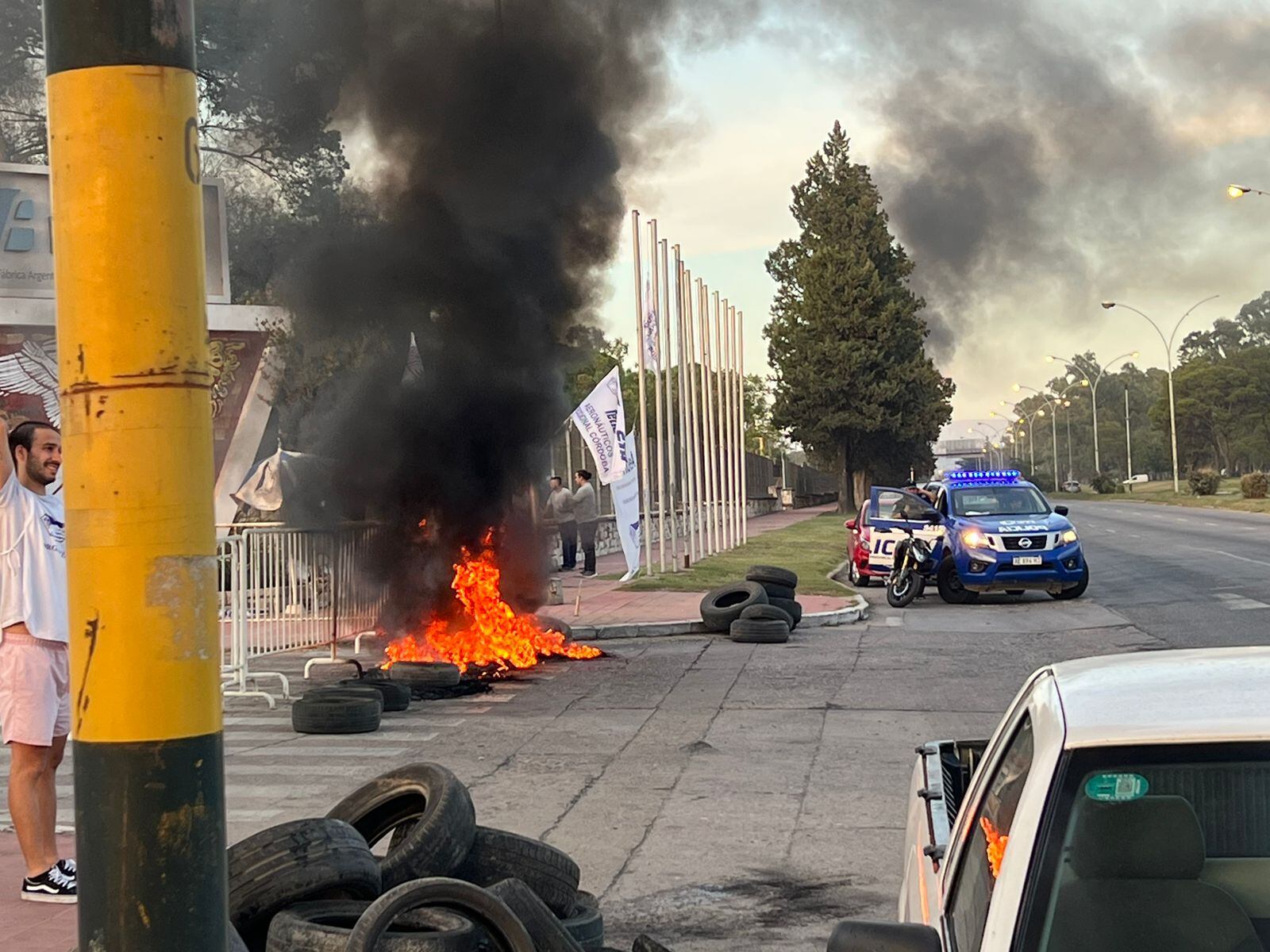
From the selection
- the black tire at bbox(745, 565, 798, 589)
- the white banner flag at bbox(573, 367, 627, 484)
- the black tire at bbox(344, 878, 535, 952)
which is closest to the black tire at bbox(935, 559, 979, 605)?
the black tire at bbox(745, 565, 798, 589)

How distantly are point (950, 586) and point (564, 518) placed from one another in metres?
7.47

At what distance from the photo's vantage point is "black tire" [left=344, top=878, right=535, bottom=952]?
427 cm

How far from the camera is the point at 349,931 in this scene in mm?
4438

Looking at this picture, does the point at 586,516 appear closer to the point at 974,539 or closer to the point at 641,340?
A: the point at 641,340

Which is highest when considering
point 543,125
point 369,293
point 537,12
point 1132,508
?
point 537,12

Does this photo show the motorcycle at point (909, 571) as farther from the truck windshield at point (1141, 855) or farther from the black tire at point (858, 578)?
the truck windshield at point (1141, 855)

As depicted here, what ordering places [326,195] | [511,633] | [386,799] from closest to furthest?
[386,799]
[511,633]
[326,195]

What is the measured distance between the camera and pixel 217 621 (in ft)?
8.91

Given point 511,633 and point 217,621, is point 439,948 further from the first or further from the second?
point 511,633

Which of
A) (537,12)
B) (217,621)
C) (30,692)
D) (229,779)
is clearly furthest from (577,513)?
(217,621)

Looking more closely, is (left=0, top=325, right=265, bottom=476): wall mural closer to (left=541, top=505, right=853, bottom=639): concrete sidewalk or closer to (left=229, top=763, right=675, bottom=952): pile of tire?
(left=541, top=505, right=853, bottom=639): concrete sidewalk

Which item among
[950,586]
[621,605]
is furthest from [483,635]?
[950,586]

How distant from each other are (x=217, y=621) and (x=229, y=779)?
6.94 metres

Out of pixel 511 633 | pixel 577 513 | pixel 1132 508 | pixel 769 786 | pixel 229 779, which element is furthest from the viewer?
pixel 1132 508
